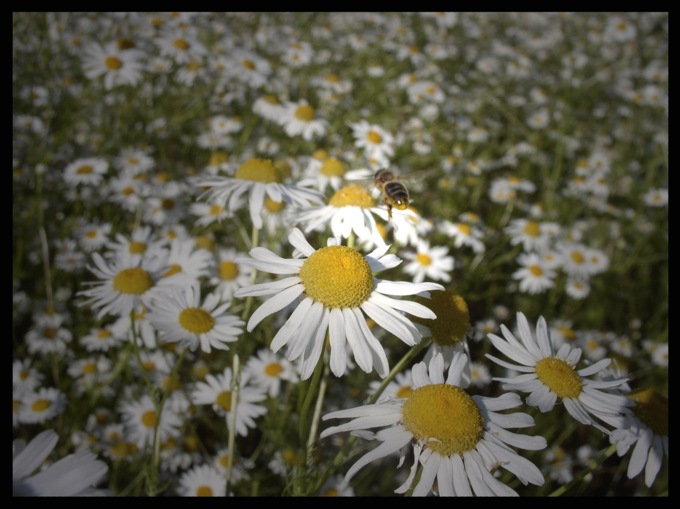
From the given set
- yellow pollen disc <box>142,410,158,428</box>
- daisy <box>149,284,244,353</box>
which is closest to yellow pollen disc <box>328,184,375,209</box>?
daisy <box>149,284,244,353</box>

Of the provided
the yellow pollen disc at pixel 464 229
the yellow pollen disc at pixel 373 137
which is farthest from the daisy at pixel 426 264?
the yellow pollen disc at pixel 373 137

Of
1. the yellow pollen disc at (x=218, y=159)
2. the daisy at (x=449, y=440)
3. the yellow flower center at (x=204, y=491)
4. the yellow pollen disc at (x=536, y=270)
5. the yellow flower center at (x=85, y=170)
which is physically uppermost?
the daisy at (x=449, y=440)

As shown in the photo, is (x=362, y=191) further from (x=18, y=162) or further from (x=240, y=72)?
(x=18, y=162)

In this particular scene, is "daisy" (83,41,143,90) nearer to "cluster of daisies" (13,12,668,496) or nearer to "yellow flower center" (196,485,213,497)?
"cluster of daisies" (13,12,668,496)

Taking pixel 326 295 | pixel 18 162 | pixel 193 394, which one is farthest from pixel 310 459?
pixel 18 162

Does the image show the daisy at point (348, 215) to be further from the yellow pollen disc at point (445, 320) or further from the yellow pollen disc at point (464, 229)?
the yellow pollen disc at point (464, 229)

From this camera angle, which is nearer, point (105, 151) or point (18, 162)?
point (18, 162)

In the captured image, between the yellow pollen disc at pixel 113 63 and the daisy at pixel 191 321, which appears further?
the yellow pollen disc at pixel 113 63

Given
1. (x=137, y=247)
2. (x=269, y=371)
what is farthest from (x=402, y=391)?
(x=137, y=247)
